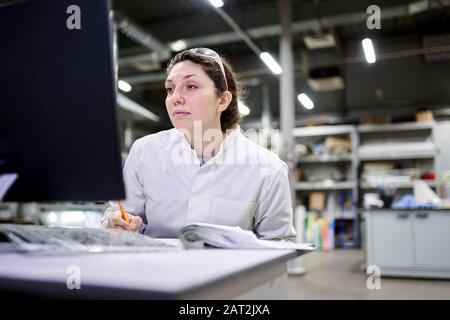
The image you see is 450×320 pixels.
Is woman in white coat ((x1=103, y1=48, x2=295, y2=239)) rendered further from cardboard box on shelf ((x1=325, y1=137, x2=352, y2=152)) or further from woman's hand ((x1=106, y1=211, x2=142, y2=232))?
cardboard box on shelf ((x1=325, y1=137, x2=352, y2=152))

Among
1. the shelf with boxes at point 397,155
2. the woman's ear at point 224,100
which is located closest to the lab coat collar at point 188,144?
the woman's ear at point 224,100

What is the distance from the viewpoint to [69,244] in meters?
0.77

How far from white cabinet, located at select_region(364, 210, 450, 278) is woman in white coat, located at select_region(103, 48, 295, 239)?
3.92m

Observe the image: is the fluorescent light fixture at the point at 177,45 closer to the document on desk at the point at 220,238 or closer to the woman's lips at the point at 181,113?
the woman's lips at the point at 181,113

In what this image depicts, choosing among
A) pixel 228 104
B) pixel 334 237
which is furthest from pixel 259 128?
pixel 228 104

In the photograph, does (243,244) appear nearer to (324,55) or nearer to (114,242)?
(114,242)

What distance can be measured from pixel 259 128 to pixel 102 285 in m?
9.42

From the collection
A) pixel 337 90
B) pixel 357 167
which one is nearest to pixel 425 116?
pixel 357 167

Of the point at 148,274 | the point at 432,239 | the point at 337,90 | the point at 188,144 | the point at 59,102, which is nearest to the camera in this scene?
the point at 148,274

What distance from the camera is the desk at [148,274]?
0.50 metres

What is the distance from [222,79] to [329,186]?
744 centimetres

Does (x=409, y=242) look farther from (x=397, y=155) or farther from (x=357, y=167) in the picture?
(x=357, y=167)

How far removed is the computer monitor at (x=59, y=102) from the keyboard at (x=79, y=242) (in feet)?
0.25

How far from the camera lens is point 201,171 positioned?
1378 mm
